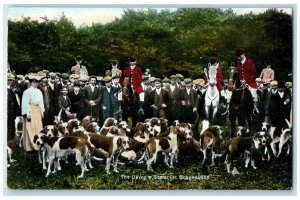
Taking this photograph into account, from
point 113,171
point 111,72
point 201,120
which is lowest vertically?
point 113,171

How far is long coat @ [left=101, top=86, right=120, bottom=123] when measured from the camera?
839cm

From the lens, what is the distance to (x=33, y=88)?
8.40 metres

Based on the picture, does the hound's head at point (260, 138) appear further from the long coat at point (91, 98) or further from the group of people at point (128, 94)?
the long coat at point (91, 98)

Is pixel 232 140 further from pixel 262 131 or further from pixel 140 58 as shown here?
pixel 140 58

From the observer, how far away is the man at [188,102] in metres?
8.38

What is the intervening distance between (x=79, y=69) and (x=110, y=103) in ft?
1.76

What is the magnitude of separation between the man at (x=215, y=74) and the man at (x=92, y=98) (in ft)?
4.20

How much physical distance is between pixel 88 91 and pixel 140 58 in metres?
0.72

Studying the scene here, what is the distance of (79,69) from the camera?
8383 mm

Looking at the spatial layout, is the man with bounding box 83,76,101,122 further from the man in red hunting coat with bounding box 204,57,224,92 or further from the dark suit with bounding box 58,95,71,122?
the man in red hunting coat with bounding box 204,57,224,92

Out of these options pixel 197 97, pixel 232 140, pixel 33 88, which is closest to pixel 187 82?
pixel 197 97

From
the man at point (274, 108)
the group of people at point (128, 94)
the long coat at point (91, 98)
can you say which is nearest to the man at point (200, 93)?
the group of people at point (128, 94)

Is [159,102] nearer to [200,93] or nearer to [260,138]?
[200,93]

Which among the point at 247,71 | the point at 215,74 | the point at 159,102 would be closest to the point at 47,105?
the point at 159,102
